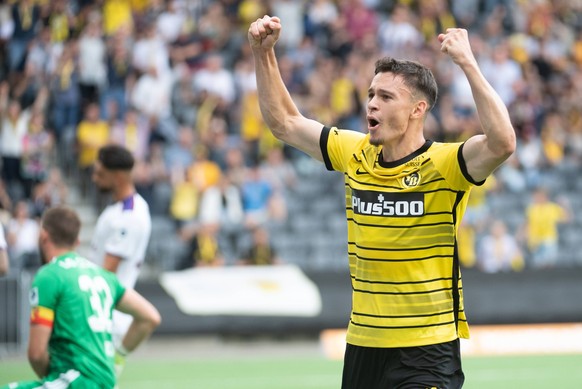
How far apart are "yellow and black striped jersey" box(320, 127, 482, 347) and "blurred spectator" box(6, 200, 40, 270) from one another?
11.5 m

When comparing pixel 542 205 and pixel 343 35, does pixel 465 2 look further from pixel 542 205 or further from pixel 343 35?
pixel 542 205

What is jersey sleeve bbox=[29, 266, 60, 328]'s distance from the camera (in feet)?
20.0

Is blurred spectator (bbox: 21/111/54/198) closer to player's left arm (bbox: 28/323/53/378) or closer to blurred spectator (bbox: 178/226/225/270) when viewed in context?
blurred spectator (bbox: 178/226/225/270)

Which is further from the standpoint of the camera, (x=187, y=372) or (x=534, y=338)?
(x=534, y=338)

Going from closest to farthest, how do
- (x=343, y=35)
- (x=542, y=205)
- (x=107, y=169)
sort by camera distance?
(x=107, y=169)
(x=542, y=205)
(x=343, y=35)

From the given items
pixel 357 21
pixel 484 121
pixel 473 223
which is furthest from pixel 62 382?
pixel 357 21

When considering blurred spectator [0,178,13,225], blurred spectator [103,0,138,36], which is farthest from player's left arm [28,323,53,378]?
blurred spectator [103,0,138,36]

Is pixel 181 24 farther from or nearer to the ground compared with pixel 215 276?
farther from the ground

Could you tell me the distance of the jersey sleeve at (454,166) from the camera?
5.57 m

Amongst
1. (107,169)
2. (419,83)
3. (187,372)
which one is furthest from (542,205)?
(419,83)

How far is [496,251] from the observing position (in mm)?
18688

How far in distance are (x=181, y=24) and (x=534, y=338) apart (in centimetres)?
791

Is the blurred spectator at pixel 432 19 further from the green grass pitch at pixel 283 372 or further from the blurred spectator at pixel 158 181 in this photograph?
the green grass pitch at pixel 283 372

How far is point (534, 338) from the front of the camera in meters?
17.2
